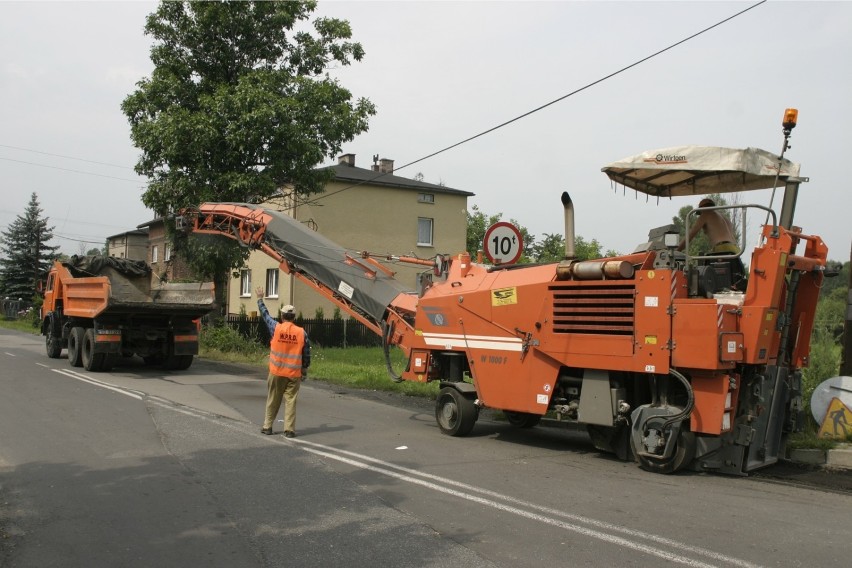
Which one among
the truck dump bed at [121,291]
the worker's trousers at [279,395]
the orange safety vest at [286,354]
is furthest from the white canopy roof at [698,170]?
the truck dump bed at [121,291]

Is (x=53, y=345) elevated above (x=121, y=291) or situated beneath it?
situated beneath

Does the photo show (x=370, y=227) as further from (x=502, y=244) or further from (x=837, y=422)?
(x=837, y=422)

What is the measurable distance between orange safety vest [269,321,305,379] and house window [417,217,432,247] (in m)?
25.9

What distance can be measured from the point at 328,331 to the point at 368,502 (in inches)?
892

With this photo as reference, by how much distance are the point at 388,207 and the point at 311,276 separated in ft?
71.8

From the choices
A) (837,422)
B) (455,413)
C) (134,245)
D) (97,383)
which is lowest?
(97,383)

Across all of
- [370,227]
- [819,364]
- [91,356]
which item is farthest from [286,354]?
[370,227]

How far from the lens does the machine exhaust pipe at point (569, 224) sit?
27.1 ft

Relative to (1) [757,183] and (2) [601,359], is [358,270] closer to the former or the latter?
(2) [601,359]

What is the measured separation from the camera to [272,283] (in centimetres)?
3328

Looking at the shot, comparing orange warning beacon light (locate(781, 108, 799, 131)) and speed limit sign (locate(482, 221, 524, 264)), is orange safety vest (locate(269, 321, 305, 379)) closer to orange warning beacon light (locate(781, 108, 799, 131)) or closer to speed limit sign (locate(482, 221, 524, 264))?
speed limit sign (locate(482, 221, 524, 264))

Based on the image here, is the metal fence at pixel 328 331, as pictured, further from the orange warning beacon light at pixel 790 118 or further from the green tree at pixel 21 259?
the green tree at pixel 21 259

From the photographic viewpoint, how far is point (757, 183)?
792 centimetres

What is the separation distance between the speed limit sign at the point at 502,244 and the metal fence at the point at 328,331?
16585mm
